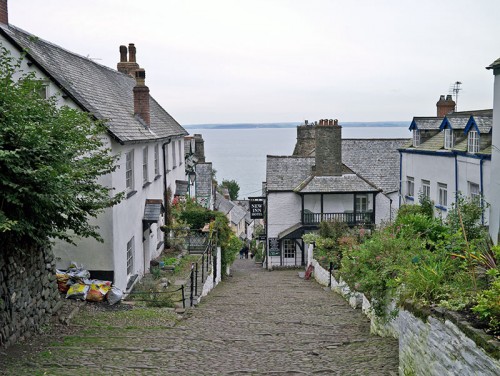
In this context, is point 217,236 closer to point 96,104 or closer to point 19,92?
point 96,104

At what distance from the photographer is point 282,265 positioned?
1416 inches

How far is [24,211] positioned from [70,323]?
3.58 meters

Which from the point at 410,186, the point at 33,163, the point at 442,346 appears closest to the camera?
the point at 442,346

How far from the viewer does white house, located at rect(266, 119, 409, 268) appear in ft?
114

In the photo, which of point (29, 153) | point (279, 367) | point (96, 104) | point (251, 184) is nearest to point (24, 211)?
point (29, 153)

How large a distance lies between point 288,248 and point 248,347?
25.5 meters

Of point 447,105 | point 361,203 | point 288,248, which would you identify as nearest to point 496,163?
point 447,105

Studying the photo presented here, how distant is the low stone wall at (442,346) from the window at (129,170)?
1202 centimetres

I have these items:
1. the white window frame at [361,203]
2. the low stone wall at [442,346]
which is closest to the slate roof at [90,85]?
the low stone wall at [442,346]

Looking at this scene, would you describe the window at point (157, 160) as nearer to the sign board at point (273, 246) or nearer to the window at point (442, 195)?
the window at point (442, 195)

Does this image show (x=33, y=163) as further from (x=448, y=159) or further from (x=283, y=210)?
(x=283, y=210)

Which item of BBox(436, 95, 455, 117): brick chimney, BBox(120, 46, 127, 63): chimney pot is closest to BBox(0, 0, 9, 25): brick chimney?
BBox(120, 46, 127, 63): chimney pot

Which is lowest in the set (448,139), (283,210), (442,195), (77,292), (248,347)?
(248,347)

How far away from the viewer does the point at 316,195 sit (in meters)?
35.0
